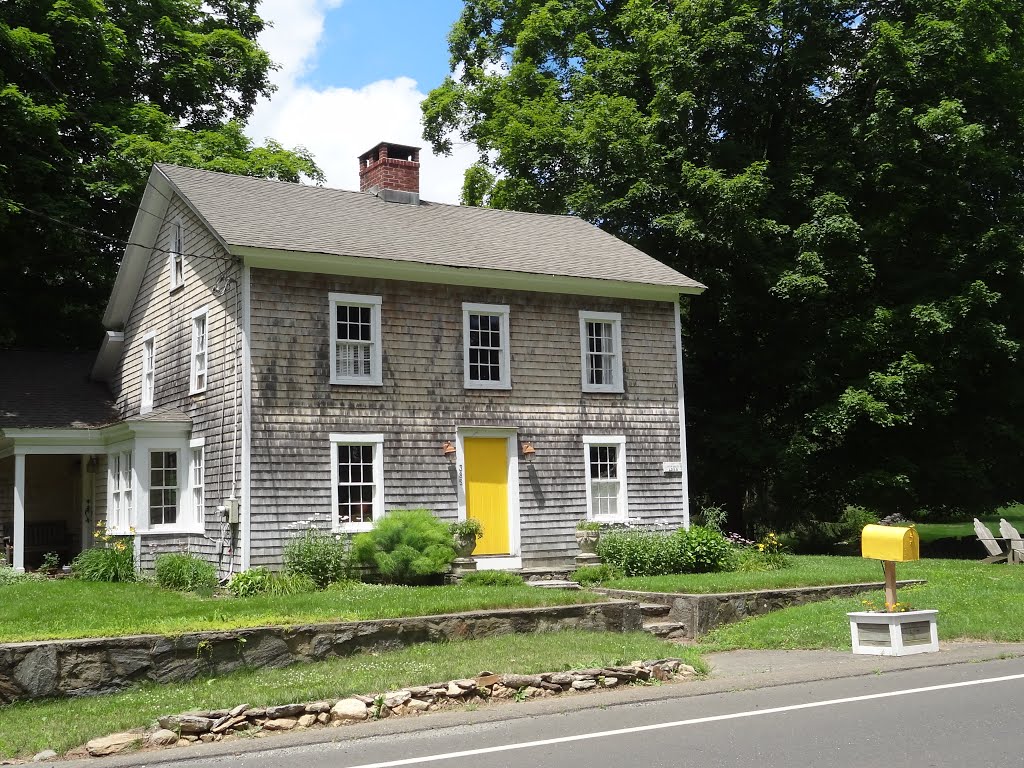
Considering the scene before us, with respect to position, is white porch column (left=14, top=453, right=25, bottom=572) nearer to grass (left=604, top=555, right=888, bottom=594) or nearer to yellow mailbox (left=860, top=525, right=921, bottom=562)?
grass (left=604, top=555, right=888, bottom=594)

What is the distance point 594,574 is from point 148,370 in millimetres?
10688

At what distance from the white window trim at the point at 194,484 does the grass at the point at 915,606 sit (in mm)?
9419

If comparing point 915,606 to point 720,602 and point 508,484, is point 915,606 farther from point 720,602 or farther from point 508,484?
point 508,484

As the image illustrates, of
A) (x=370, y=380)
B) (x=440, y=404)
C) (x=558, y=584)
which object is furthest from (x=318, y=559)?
(x=558, y=584)

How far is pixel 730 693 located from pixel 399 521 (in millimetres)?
8215

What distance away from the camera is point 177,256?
69.2 feet

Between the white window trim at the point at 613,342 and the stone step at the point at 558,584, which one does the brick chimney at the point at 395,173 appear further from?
the stone step at the point at 558,584

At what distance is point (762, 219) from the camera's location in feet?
87.8

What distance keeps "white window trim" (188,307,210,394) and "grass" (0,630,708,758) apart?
29.3ft

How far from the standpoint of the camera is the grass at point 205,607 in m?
11.3

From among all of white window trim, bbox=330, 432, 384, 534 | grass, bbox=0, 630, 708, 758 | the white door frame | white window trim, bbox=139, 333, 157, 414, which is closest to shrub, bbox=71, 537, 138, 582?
white window trim, bbox=139, 333, 157, 414

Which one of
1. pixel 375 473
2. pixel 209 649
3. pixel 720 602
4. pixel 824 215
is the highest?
pixel 824 215

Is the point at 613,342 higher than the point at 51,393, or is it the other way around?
the point at 613,342

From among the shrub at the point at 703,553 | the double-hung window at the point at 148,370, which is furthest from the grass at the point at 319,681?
the double-hung window at the point at 148,370
